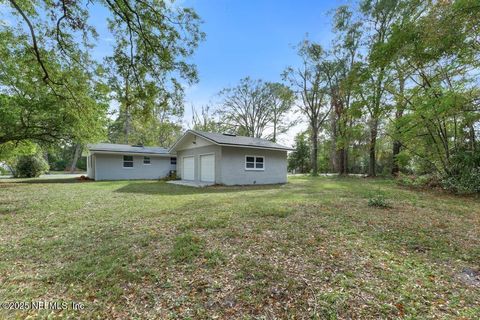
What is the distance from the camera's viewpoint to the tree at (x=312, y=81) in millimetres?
22750

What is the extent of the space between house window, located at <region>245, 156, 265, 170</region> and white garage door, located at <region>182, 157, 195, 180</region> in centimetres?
400

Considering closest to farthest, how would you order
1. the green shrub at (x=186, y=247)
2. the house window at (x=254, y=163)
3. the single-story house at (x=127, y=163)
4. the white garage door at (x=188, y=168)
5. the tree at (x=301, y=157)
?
the green shrub at (x=186, y=247) → the house window at (x=254, y=163) → the white garage door at (x=188, y=168) → the single-story house at (x=127, y=163) → the tree at (x=301, y=157)

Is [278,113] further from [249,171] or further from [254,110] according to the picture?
[249,171]

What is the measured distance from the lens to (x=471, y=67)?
9453mm

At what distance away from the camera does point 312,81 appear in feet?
78.9

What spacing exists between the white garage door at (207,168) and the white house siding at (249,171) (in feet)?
3.35

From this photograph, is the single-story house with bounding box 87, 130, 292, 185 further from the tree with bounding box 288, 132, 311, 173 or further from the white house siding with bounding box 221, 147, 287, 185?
the tree with bounding box 288, 132, 311, 173

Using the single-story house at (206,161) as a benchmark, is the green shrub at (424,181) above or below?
below

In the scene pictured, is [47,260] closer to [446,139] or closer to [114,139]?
[446,139]

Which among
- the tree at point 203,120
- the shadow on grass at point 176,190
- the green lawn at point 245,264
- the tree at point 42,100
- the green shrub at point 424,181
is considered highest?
the tree at point 203,120

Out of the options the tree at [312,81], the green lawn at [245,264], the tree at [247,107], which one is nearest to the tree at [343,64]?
the tree at [312,81]

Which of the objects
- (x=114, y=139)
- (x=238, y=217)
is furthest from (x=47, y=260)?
(x=114, y=139)

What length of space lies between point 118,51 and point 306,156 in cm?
3156

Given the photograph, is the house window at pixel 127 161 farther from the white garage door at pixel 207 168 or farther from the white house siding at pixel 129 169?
the white garage door at pixel 207 168
